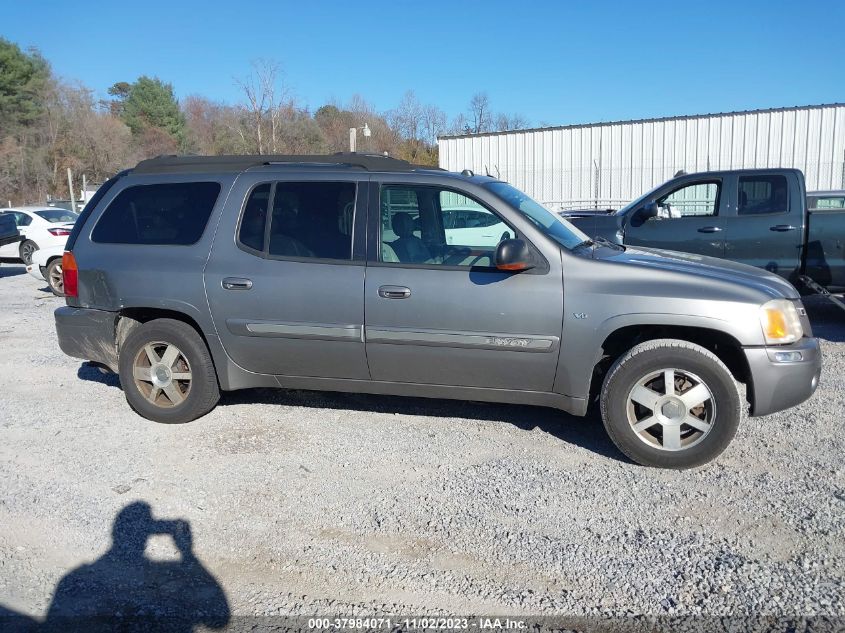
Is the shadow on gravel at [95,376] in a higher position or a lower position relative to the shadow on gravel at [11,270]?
lower

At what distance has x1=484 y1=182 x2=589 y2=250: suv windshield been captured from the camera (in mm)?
4695

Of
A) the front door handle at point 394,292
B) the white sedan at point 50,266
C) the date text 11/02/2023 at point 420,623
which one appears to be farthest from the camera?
the white sedan at point 50,266

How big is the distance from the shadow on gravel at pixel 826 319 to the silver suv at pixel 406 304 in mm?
4010

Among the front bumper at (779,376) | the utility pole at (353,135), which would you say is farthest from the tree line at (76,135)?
the front bumper at (779,376)

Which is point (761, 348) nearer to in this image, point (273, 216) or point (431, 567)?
point (431, 567)

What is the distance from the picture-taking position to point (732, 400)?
13.8ft

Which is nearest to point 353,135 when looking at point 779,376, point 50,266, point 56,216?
point 56,216

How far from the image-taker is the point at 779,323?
4.28m

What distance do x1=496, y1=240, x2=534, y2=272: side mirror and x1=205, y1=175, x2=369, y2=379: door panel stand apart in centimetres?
96

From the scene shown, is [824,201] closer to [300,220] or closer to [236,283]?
[300,220]

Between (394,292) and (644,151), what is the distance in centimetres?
2187

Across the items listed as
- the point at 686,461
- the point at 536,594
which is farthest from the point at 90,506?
the point at 686,461

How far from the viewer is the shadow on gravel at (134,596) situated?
9.59 ft

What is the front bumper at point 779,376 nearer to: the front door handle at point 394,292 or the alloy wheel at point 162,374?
the front door handle at point 394,292
